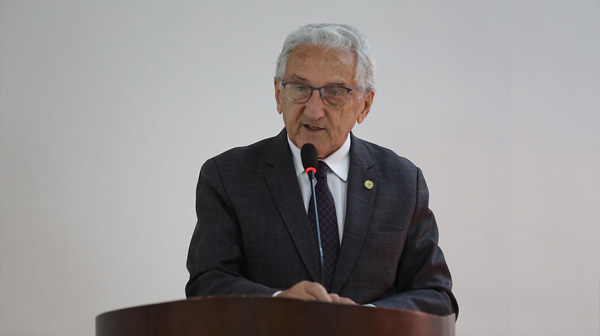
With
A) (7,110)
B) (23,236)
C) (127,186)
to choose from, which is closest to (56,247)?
(23,236)

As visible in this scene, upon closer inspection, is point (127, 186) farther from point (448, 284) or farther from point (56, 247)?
point (448, 284)

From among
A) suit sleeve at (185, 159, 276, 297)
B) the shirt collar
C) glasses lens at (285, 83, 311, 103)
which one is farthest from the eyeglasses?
suit sleeve at (185, 159, 276, 297)

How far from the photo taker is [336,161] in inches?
100

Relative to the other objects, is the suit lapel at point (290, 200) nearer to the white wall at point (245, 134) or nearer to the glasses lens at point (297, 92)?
the glasses lens at point (297, 92)

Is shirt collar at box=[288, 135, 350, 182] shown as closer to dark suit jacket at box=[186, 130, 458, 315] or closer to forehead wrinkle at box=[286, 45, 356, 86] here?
dark suit jacket at box=[186, 130, 458, 315]

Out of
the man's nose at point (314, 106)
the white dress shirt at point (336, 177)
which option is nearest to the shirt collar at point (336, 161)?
the white dress shirt at point (336, 177)

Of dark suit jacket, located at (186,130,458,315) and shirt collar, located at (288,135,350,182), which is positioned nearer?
dark suit jacket, located at (186,130,458,315)

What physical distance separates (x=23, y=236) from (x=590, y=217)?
9.14ft

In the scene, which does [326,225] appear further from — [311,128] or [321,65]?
[321,65]

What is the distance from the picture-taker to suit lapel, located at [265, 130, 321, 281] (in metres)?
2.34

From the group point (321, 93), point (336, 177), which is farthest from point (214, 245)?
point (321, 93)

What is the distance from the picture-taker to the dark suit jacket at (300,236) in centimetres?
233

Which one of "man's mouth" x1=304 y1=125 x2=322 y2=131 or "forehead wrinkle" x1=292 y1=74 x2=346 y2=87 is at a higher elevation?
"forehead wrinkle" x1=292 y1=74 x2=346 y2=87

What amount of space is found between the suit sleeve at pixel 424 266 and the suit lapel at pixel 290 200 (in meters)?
0.25
